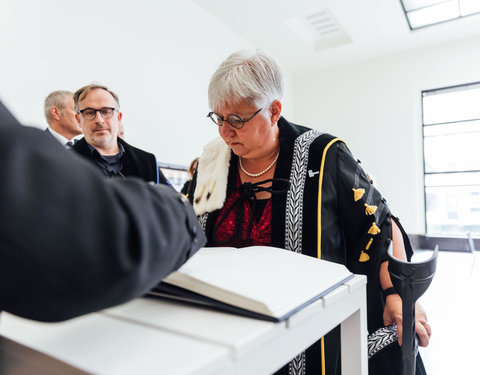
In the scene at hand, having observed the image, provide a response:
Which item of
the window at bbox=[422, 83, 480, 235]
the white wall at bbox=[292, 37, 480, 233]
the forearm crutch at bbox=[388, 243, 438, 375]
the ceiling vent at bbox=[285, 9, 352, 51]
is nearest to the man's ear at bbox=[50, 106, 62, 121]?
the forearm crutch at bbox=[388, 243, 438, 375]

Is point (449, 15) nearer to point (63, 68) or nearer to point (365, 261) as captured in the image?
point (63, 68)

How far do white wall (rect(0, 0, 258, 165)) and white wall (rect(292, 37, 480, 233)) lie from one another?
2.54 meters

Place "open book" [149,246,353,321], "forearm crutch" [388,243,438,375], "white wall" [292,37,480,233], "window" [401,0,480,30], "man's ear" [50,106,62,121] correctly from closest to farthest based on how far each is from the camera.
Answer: "open book" [149,246,353,321] < "forearm crutch" [388,243,438,375] < "man's ear" [50,106,62,121] < "window" [401,0,480,30] < "white wall" [292,37,480,233]

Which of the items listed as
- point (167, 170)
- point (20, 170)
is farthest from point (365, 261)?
point (167, 170)

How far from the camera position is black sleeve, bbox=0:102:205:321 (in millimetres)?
281

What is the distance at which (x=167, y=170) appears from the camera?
4328mm

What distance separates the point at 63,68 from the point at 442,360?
3.60 meters

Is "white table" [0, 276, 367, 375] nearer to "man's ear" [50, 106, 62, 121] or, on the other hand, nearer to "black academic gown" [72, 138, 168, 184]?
"black academic gown" [72, 138, 168, 184]

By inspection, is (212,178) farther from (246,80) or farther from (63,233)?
(63,233)

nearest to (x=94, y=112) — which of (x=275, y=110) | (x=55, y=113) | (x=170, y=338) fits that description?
(x=55, y=113)

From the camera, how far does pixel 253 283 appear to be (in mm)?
490

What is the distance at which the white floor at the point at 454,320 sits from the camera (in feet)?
7.52

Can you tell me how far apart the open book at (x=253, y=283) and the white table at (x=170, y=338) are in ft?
0.04

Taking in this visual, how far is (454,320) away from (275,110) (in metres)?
2.81
